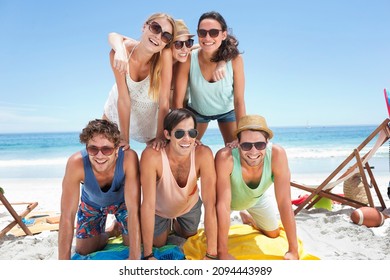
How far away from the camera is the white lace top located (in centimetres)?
359

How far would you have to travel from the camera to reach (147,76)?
3.56 meters

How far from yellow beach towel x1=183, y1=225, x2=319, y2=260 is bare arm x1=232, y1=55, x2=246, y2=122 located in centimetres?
128

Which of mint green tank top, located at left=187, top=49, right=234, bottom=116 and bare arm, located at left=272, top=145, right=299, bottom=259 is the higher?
mint green tank top, located at left=187, top=49, right=234, bottom=116

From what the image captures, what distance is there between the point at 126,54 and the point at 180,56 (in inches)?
20.3

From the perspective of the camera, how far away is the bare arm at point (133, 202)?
3.11m

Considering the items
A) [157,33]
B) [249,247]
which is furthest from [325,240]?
[157,33]

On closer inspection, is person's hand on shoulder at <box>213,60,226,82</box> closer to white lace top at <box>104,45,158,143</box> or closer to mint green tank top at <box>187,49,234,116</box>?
mint green tank top at <box>187,49,234,116</box>

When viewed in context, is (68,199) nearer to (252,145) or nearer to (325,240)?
(252,145)

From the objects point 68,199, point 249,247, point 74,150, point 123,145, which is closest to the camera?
point 68,199

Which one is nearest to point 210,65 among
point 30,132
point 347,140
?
point 347,140

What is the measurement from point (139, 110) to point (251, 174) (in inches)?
51.5

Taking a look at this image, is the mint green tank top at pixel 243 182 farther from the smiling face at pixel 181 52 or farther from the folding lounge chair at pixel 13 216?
the folding lounge chair at pixel 13 216

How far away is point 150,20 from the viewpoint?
3.35m

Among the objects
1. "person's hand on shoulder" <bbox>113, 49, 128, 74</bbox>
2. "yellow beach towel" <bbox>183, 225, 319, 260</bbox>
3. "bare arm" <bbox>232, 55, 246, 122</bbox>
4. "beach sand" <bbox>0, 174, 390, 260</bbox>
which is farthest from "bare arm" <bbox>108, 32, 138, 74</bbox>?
"beach sand" <bbox>0, 174, 390, 260</bbox>
